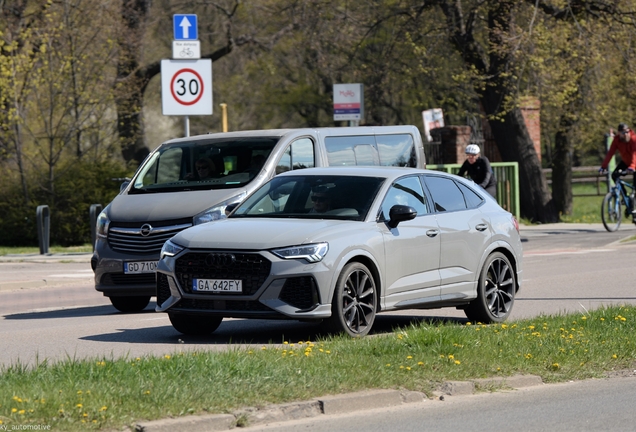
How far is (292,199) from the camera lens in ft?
36.8

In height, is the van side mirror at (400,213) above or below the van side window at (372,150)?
below

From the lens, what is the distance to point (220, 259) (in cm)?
1015

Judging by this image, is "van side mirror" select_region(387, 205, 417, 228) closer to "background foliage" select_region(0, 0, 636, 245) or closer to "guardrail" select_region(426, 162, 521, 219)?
"background foliage" select_region(0, 0, 636, 245)

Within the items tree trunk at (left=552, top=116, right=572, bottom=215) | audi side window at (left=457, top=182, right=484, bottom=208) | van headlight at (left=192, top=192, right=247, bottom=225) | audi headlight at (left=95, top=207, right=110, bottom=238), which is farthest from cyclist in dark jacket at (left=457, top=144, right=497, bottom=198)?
tree trunk at (left=552, top=116, right=572, bottom=215)

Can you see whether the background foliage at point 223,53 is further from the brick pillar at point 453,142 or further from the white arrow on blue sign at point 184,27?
the white arrow on blue sign at point 184,27

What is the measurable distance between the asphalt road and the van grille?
75cm

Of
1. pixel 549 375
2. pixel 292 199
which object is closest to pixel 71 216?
pixel 292 199

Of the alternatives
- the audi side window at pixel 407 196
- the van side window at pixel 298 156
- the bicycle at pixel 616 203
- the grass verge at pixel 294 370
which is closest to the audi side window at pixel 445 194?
the audi side window at pixel 407 196

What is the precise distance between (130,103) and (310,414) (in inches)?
970

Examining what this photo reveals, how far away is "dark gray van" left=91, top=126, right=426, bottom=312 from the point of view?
13.0 meters

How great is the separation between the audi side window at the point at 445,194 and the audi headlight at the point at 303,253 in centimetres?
206

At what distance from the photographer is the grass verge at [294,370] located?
6734 millimetres

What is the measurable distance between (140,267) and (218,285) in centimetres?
297

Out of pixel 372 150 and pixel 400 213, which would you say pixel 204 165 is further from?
pixel 400 213
